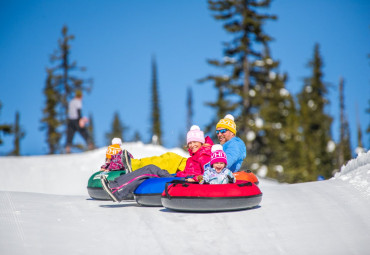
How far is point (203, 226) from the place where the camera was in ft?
20.2

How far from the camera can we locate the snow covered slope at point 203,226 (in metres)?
5.28

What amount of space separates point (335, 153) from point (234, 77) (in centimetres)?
1828

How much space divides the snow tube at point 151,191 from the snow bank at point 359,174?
10.3 feet

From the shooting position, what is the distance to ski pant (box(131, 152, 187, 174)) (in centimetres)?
895

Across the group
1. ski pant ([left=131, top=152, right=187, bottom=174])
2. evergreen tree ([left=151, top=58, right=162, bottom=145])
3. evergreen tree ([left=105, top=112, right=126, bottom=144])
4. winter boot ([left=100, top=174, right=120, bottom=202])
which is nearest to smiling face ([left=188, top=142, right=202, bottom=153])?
ski pant ([left=131, top=152, right=187, bottom=174])

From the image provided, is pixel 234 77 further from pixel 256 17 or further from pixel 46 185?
pixel 46 185

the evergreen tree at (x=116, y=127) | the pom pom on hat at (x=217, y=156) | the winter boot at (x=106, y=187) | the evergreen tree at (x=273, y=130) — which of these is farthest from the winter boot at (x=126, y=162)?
the evergreen tree at (x=116, y=127)

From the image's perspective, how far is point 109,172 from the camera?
30.5 feet

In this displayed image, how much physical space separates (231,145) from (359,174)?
246cm

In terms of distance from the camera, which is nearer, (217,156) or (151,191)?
(217,156)

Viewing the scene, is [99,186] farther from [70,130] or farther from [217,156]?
[70,130]

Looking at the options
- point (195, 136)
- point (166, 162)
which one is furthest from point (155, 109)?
point (195, 136)

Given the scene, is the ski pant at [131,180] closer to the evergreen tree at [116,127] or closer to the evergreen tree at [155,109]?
the evergreen tree at [155,109]

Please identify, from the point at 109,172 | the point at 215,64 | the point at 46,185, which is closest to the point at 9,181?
the point at 46,185
